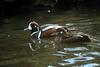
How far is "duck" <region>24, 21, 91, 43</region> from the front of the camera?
1105cm

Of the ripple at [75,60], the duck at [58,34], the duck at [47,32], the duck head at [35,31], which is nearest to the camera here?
the ripple at [75,60]

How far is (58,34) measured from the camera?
12.0 m

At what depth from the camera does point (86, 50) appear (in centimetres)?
970

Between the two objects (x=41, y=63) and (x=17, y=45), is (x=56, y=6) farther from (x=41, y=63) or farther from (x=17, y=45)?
(x=41, y=63)

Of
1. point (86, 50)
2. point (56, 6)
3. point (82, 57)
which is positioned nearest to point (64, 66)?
point (82, 57)

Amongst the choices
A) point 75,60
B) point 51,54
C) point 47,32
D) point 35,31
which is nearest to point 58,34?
point 47,32

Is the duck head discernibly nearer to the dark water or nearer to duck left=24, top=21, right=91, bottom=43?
duck left=24, top=21, right=91, bottom=43

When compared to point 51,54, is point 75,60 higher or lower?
lower

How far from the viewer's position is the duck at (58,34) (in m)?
11.1

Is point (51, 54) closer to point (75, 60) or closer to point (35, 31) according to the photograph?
point (75, 60)

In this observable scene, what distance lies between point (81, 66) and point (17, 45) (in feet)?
13.0

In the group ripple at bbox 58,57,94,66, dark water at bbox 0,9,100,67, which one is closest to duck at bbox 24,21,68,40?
dark water at bbox 0,9,100,67

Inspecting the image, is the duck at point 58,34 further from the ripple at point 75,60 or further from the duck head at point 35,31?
the ripple at point 75,60

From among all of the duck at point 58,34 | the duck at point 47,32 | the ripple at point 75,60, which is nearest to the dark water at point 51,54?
the ripple at point 75,60
